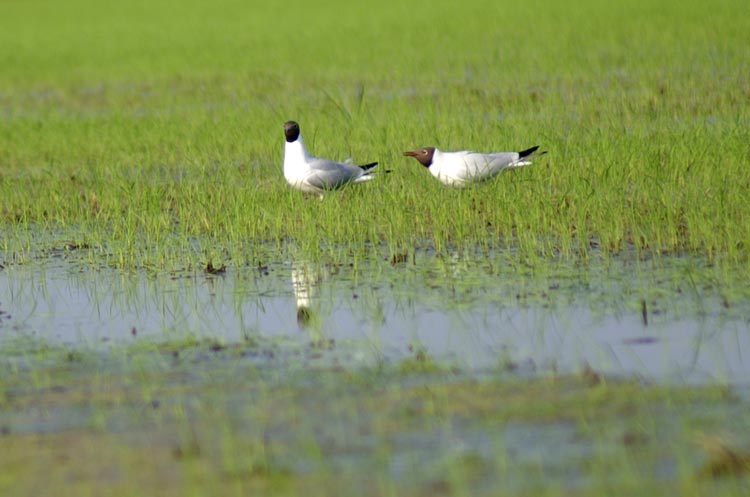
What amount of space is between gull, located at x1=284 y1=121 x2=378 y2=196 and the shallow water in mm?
2073

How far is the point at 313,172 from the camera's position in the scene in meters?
10.2

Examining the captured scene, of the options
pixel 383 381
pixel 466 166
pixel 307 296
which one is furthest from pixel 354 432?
pixel 466 166

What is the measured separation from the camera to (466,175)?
9.78 metres

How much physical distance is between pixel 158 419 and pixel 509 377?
142 cm

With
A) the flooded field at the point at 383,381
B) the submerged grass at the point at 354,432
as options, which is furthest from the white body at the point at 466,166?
the submerged grass at the point at 354,432

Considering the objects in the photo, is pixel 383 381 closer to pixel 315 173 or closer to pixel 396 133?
pixel 315 173

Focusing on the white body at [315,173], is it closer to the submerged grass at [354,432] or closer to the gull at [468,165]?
the gull at [468,165]

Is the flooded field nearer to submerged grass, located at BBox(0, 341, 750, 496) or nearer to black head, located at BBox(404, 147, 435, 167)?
submerged grass, located at BBox(0, 341, 750, 496)

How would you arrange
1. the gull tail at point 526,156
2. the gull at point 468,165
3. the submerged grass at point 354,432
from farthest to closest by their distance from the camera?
the gull tail at point 526,156
the gull at point 468,165
the submerged grass at point 354,432

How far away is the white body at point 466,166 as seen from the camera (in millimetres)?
9805

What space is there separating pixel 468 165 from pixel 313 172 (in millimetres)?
1271

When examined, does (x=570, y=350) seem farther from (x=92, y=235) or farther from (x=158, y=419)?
(x=92, y=235)

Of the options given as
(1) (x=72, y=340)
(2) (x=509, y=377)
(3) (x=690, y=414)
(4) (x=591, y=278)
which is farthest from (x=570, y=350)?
(1) (x=72, y=340)

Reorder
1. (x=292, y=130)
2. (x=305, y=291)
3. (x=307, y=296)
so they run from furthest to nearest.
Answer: (x=292, y=130) → (x=305, y=291) → (x=307, y=296)
